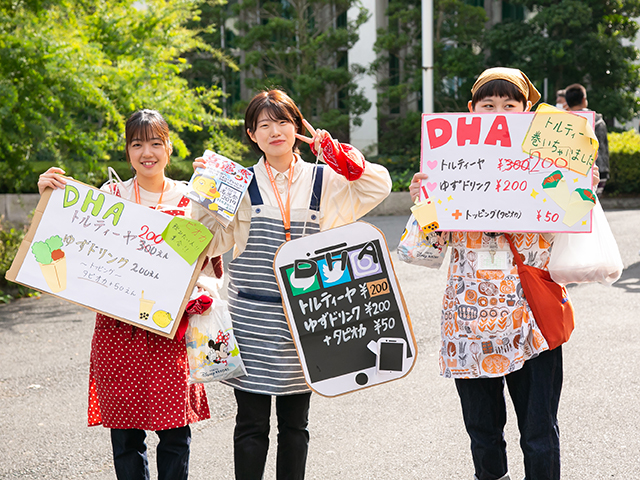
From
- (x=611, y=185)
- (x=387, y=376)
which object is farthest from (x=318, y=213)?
(x=611, y=185)

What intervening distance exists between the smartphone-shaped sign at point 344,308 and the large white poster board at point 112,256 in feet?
1.47

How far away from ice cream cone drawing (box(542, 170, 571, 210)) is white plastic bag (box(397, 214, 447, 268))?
493mm

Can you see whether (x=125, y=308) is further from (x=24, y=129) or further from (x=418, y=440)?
(x=24, y=129)

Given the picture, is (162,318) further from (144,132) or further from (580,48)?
(580,48)

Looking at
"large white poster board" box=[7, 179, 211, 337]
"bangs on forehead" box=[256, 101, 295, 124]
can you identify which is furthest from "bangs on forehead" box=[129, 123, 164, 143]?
"bangs on forehead" box=[256, 101, 295, 124]

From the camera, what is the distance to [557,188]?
271cm

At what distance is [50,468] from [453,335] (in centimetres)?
240

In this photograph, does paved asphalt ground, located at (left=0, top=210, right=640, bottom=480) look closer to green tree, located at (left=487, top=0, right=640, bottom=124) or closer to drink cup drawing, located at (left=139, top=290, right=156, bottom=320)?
drink cup drawing, located at (left=139, top=290, right=156, bottom=320)

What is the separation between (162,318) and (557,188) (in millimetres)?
1722

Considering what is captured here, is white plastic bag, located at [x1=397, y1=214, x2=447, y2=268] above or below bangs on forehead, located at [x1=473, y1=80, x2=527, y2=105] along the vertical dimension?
below

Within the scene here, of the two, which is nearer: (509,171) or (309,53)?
(509,171)

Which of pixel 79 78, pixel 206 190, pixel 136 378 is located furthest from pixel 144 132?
pixel 79 78

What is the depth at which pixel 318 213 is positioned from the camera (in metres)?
2.82

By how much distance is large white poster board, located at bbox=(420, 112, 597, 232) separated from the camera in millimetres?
2693
